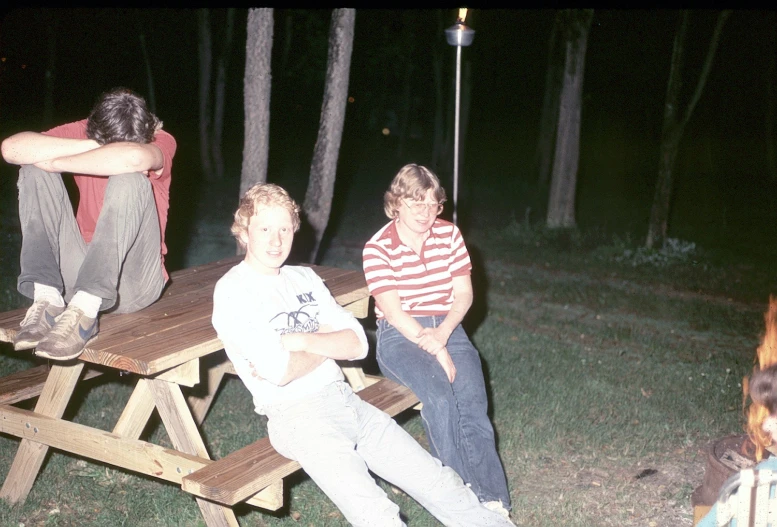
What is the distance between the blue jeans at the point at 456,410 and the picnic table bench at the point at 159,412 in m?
0.14

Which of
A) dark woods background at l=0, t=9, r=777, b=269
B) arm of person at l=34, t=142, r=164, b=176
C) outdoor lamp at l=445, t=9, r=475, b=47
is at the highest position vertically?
outdoor lamp at l=445, t=9, r=475, b=47

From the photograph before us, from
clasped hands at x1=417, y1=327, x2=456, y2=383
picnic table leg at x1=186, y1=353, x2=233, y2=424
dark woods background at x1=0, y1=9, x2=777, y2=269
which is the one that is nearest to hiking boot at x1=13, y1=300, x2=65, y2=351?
picnic table leg at x1=186, y1=353, x2=233, y2=424

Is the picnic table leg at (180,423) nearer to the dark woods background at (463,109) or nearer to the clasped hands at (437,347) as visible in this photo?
the clasped hands at (437,347)

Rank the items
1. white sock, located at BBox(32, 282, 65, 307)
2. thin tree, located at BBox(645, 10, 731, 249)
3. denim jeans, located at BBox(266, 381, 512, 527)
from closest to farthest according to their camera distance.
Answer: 1. denim jeans, located at BBox(266, 381, 512, 527)
2. white sock, located at BBox(32, 282, 65, 307)
3. thin tree, located at BBox(645, 10, 731, 249)

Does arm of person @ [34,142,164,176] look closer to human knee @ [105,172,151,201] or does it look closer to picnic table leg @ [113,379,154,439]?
human knee @ [105,172,151,201]

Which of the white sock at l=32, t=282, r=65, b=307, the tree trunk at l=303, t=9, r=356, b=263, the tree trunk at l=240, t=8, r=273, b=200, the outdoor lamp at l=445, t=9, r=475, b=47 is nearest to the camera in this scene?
the white sock at l=32, t=282, r=65, b=307

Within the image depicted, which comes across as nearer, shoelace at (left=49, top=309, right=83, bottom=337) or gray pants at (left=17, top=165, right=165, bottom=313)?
shoelace at (left=49, top=309, right=83, bottom=337)

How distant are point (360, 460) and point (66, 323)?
1.46 meters

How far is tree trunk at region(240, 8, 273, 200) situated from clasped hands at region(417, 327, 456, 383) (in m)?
3.63

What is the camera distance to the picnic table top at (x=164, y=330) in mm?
3207

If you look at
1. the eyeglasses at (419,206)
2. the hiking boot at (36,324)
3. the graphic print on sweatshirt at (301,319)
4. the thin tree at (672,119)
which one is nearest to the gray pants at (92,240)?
the hiking boot at (36,324)

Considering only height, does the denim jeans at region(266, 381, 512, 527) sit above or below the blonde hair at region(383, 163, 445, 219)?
below

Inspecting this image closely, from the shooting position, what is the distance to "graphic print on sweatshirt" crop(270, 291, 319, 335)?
3367 millimetres

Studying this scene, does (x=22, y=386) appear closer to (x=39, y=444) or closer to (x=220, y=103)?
(x=39, y=444)
